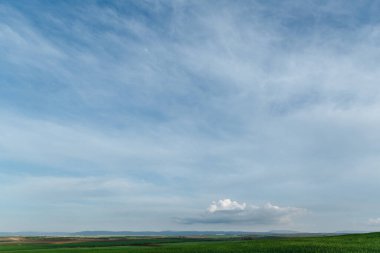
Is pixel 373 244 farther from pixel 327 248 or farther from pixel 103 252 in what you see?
pixel 103 252

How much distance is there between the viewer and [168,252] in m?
58.1

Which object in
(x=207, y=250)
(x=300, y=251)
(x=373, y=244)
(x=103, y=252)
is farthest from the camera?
(x=103, y=252)

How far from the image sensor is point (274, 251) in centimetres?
5147

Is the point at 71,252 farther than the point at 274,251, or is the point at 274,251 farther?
the point at 71,252

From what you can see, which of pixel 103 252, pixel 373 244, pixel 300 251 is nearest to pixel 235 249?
pixel 300 251

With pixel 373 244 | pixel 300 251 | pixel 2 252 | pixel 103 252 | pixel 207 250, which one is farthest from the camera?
pixel 2 252

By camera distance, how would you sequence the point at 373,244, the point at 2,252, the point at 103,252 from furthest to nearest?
1. the point at 2,252
2. the point at 103,252
3. the point at 373,244

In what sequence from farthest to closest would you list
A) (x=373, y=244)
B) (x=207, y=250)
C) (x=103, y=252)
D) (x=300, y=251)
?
(x=103, y=252)
(x=207, y=250)
(x=373, y=244)
(x=300, y=251)

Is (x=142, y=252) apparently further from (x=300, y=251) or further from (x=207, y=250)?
(x=300, y=251)

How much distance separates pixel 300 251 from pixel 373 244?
43.1 ft

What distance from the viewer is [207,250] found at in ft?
190

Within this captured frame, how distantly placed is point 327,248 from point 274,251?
7744 mm

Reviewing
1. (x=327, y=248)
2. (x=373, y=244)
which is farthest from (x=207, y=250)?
(x=373, y=244)

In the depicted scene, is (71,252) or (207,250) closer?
(207,250)
